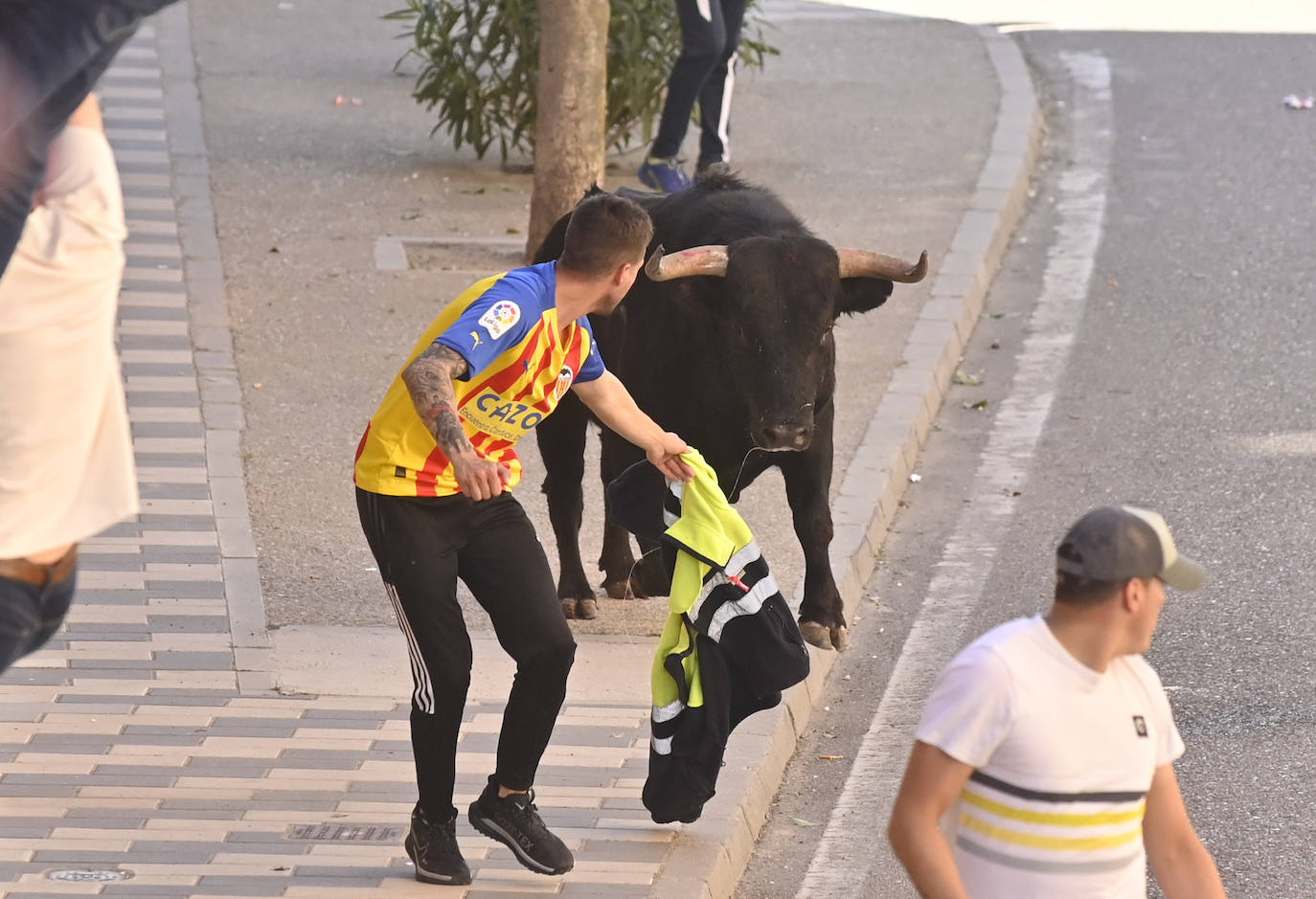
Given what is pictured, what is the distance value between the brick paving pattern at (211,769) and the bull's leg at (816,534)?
71 centimetres

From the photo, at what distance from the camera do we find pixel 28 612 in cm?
316

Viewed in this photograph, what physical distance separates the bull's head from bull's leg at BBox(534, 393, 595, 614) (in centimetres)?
102

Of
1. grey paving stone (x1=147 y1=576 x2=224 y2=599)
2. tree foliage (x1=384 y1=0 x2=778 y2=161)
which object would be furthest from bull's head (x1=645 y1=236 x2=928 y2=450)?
tree foliage (x1=384 y1=0 x2=778 y2=161)

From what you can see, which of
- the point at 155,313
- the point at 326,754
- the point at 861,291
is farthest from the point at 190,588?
the point at 155,313

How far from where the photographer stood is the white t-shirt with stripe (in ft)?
→ 11.4

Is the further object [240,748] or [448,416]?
[240,748]

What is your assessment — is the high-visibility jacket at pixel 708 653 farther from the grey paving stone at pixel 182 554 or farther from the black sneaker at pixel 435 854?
the grey paving stone at pixel 182 554

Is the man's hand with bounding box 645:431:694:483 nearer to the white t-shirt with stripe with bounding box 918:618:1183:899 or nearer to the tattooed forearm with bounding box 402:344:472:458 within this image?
the tattooed forearm with bounding box 402:344:472:458

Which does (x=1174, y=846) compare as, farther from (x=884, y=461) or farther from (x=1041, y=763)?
(x=884, y=461)

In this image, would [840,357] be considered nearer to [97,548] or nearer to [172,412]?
[172,412]

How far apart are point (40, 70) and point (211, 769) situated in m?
3.54

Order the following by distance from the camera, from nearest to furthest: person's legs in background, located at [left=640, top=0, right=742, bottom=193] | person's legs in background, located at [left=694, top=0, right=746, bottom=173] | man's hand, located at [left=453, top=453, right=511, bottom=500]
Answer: man's hand, located at [left=453, top=453, right=511, bottom=500] < person's legs in background, located at [left=640, top=0, right=742, bottom=193] < person's legs in background, located at [left=694, top=0, right=746, bottom=173]

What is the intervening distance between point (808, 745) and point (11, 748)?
8.49 ft

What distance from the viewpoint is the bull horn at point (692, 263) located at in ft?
21.9
